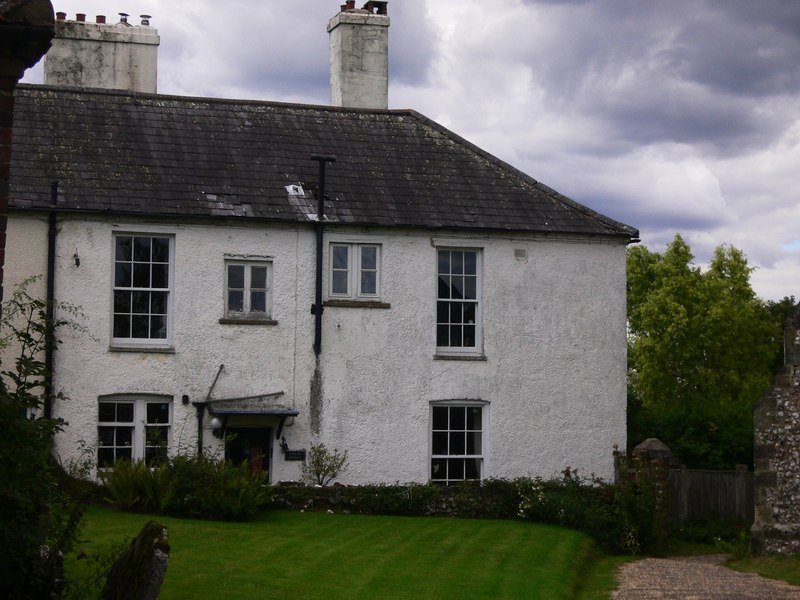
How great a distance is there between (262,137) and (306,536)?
397 inches

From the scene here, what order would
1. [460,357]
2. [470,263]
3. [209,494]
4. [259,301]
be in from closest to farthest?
[209,494] → [259,301] → [460,357] → [470,263]

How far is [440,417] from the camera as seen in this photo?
77.9 ft

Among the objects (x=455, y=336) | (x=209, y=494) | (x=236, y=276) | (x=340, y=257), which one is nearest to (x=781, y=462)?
(x=455, y=336)

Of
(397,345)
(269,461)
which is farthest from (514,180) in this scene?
(269,461)

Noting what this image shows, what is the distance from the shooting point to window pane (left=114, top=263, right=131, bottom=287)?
72.7 ft

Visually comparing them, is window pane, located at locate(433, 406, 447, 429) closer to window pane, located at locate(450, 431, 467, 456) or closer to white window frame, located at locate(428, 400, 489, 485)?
white window frame, located at locate(428, 400, 489, 485)

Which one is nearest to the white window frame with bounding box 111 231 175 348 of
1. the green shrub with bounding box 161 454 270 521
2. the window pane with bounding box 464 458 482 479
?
the green shrub with bounding box 161 454 270 521

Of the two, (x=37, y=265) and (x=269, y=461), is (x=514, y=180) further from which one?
(x=37, y=265)

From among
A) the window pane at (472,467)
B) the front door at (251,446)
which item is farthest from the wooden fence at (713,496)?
the front door at (251,446)

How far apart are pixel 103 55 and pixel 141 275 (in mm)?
5950

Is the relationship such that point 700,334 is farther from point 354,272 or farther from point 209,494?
point 209,494

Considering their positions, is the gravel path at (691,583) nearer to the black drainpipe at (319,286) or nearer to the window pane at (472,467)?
the window pane at (472,467)

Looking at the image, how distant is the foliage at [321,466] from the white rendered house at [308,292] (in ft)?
0.88

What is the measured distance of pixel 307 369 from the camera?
22.8 metres
